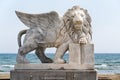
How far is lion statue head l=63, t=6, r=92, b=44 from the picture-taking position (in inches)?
337

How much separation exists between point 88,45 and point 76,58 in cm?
35

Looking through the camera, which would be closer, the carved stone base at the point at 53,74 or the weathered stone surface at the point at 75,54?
the carved stone base at the point at 53,74

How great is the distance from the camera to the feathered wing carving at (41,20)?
8.79 m

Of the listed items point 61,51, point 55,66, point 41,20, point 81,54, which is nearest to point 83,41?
point 81,54

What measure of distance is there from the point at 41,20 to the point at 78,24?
834 mm

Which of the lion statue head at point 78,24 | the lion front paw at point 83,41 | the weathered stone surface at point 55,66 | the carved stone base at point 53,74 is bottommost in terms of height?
the carved stone base at point 53,74

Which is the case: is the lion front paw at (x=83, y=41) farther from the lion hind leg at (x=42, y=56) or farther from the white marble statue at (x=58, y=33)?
the lion hind leg at (x=42, y=56)

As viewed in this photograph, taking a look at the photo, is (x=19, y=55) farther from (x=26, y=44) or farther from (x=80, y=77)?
(x=80, y=77)

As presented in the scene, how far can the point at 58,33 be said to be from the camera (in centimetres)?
872

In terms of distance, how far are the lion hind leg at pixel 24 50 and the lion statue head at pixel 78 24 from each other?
78 centimetres

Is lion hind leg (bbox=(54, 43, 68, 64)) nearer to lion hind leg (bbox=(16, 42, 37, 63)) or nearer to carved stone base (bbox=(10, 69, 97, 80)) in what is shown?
carved stone base (bbox=(10, 69, 97, 80))

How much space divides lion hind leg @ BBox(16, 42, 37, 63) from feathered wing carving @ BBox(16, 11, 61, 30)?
42 centimetres

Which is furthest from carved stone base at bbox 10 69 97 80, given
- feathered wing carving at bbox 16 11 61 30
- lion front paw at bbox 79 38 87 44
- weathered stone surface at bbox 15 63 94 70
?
feathered wing carving at bbox 16 11 61 30

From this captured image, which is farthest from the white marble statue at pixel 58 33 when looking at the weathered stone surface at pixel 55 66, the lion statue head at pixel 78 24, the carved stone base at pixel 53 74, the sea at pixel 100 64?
the sea at pixel 100 64
